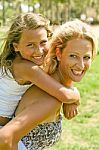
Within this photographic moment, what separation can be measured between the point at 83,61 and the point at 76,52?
8 centimetres

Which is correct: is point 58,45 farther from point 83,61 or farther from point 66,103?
point 66,103

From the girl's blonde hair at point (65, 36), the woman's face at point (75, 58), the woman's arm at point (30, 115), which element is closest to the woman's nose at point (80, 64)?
the woman's face at point (75, 58)

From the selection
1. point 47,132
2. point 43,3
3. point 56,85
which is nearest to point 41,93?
point 56,85

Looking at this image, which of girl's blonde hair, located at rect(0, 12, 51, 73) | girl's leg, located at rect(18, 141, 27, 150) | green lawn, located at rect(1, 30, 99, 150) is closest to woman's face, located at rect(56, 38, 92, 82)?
girl's blonde hair, located at rect(0, 12, 51, 73)

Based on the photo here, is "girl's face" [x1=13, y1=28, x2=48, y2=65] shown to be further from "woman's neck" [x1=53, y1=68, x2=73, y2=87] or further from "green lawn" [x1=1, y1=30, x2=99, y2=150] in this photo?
"green lawn" [x1=1, y1=30, x2=99, y2=150]

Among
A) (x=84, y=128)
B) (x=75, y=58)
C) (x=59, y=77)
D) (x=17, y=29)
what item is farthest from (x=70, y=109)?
(x=84, y=128)

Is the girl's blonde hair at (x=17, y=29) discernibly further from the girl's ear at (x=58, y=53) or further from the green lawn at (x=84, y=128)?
the green lawn at (x=84, y=128)

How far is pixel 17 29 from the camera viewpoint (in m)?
2.52

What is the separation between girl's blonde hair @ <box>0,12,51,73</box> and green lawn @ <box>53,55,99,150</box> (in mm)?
2448

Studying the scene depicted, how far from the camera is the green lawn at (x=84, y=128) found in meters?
5.03

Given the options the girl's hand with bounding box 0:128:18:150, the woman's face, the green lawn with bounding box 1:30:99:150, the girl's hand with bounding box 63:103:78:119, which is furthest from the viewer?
the green lawn with bounding box 1:30:99:150

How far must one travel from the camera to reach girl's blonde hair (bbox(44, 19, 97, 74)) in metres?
2.34

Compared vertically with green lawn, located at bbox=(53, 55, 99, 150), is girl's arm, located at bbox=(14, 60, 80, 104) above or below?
above

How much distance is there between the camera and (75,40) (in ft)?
7.70
